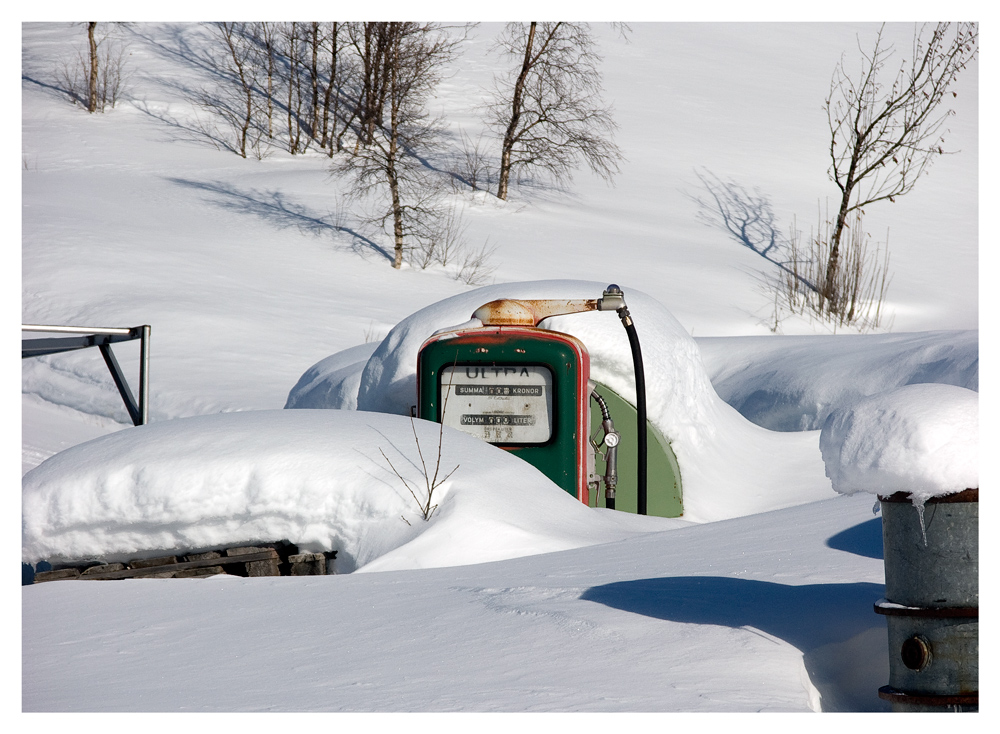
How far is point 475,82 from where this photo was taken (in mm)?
26516

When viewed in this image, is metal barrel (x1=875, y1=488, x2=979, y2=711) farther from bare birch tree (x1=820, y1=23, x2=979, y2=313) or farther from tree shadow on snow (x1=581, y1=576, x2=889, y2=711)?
bare birch tree (x1=820, y1=23, x2=979, y2=313)

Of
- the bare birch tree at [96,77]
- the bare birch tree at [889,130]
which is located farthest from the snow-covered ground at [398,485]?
the bare birch tree at [96,77]

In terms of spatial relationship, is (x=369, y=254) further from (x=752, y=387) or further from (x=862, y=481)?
(x=862, y=481)

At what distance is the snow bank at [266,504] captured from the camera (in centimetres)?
429

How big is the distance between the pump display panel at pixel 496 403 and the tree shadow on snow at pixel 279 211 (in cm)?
1434

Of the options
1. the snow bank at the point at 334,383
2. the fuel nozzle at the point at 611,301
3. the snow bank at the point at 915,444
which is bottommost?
the snow bank at the point at 334,383

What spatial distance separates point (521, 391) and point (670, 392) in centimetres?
174

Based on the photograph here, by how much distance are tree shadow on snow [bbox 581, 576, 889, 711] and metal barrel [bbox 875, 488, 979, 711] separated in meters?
0.28

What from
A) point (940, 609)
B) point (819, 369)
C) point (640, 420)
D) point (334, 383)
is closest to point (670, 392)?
point (640, 420)

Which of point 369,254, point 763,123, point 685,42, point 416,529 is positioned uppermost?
point 685,42

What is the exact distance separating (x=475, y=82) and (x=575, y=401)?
2225 centimetres

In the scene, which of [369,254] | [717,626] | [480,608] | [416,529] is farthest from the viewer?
[369,254]

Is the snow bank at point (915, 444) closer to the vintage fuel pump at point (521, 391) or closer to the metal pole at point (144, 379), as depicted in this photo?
the vintage fuel pump at point (521, 391)

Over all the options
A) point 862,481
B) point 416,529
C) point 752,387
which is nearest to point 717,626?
point 862,481
